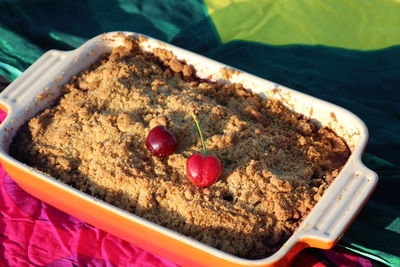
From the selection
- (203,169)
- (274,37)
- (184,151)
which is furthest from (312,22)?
(203,169)

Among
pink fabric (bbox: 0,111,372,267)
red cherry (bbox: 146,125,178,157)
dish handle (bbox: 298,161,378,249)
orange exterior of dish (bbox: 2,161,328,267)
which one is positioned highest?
dish handle (bbox: 298,161,378,249)

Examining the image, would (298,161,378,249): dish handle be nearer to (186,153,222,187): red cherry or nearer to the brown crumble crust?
the brown crumble crust

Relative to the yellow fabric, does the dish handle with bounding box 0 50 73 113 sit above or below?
below

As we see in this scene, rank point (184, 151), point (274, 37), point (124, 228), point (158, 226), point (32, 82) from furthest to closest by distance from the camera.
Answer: point (274, 37)
point (32, 82)
point (184, 151)
point (124, 228)
point (158, 226)

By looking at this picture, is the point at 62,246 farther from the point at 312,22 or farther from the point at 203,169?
the point at 312,22

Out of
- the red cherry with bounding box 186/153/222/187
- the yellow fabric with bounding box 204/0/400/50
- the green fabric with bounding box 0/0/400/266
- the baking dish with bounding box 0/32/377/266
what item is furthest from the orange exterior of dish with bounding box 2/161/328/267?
the yellow fabric with bounding box 204/0/400/50

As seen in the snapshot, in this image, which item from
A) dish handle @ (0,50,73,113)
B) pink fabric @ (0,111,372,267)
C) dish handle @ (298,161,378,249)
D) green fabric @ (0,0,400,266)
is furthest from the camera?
green fabric @ (0,0,400,266)

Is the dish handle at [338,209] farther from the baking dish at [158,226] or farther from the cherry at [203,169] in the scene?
the cherry at [203,169]
